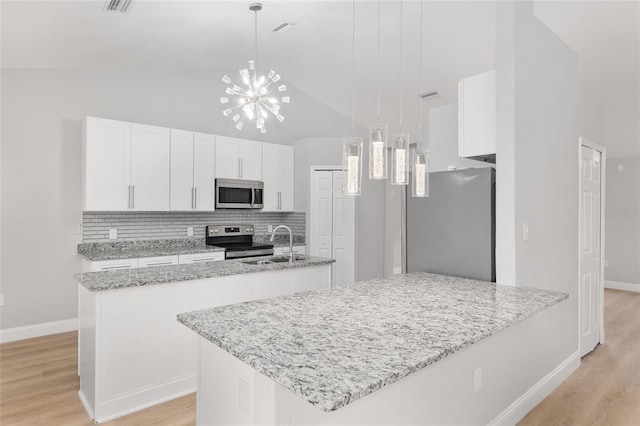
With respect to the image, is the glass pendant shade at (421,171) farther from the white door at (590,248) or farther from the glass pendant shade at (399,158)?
the white door at (590,248)

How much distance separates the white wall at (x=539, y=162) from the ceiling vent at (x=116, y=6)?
294 centimetres

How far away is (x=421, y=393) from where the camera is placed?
1676mm

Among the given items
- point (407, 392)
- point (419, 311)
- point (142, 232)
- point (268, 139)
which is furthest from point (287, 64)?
point (407, 392)

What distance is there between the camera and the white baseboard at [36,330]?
3.87 metres

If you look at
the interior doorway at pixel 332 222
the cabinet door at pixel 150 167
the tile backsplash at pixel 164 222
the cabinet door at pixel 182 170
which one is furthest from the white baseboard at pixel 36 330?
the interior doorway at pixel 332 222

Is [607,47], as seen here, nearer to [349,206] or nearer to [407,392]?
[349,206]

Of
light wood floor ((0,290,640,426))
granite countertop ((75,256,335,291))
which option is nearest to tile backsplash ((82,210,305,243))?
light wood floor ((0,290,640,426))

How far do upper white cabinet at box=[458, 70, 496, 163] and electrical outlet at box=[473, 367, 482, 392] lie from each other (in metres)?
1.53

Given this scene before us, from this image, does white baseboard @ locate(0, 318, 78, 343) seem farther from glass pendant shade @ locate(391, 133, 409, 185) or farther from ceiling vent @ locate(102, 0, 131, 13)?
glass pendant shade @ locate(391, 133, 409, 185)

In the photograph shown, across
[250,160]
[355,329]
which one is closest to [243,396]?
[355,329]

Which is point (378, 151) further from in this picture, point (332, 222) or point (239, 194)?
point (332, 222)

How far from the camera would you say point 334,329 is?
158cm

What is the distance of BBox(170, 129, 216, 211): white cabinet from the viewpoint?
4516 mm

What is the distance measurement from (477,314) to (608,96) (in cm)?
420
